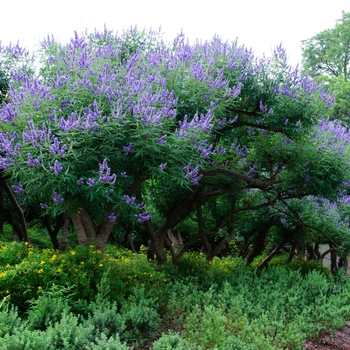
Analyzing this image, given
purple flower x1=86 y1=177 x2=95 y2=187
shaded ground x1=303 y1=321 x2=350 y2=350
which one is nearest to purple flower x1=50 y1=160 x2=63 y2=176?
purple flower x1=86 y1=177 x2=95 y2=187

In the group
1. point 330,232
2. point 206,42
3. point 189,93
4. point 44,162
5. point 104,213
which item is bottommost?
point 330,232

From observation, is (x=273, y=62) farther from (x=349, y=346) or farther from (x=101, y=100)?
(x=349, y=346)

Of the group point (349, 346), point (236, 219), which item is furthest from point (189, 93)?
point (236, 219)

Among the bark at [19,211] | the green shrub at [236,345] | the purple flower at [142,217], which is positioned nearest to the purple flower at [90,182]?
the purple flower at [142,217]

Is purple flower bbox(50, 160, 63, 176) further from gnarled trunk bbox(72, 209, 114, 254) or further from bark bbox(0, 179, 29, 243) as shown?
bark bbox(0, 179, 29, 243)

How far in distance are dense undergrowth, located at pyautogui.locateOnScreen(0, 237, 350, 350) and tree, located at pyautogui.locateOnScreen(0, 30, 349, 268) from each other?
0.81 metres

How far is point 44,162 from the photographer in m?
5.09

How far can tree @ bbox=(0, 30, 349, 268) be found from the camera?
5227mm

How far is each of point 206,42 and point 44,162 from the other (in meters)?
3.97

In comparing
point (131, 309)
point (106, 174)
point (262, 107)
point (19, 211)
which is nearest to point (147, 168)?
point (106, 174)

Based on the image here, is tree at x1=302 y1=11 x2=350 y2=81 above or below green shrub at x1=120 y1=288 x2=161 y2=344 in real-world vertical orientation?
above

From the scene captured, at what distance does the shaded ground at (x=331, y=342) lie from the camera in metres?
6.11

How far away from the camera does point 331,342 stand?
258 inches

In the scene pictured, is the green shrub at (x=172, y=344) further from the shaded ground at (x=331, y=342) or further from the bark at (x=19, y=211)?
the bark at (x=19, y=211)
